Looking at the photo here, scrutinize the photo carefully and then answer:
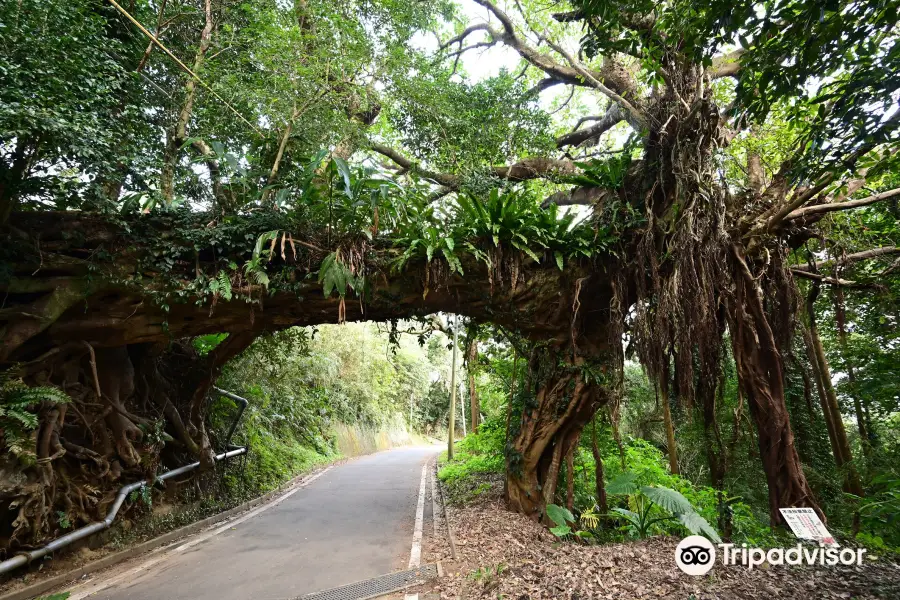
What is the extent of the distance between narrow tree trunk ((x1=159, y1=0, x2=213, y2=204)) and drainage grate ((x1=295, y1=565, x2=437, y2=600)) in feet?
18.5

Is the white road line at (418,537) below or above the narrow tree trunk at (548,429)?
below

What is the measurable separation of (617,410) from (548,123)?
540 cm

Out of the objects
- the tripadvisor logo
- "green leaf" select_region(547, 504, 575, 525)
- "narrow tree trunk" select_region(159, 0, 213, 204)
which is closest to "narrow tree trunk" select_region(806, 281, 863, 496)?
the tripadvisor logo

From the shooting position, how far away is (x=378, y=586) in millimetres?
4176

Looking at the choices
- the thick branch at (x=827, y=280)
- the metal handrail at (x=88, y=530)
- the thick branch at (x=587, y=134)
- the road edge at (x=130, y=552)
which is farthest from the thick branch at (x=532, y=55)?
the road edge at (x=130, y=552)

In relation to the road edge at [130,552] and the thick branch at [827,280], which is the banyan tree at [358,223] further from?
the road edge at [130,552]

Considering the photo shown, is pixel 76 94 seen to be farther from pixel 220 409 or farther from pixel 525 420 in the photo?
pixel 525 420

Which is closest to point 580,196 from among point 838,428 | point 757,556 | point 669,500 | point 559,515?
point 669,500

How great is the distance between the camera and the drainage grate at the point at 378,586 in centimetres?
398

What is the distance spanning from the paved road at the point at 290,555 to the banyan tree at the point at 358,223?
154cm

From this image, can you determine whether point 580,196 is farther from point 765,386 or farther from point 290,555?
point 290,555

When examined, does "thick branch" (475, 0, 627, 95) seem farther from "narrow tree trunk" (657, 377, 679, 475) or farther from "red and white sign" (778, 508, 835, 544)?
"red and white sign" (778, 508, 835, 544)

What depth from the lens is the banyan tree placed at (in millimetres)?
4180

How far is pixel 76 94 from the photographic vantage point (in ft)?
14.6
